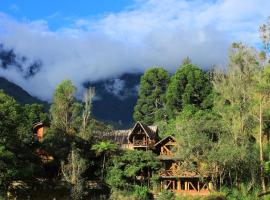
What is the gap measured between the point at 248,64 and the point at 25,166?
28.6 m

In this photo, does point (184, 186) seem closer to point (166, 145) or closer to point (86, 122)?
point (166, 145)

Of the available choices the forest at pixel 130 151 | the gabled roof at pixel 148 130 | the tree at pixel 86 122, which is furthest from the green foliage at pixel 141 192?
the gabled roof at pixel 148 130

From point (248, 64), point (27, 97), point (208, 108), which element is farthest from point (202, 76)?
point (27, 97)

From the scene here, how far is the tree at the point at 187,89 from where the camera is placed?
58.8m

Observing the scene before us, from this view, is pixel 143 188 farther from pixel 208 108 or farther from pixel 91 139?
pixel 208 108

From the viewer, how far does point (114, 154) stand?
4419cm

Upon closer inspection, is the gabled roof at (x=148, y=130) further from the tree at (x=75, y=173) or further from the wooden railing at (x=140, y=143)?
the tree at (x=75, y=173)

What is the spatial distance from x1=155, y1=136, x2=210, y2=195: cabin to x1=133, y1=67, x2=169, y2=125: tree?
23.5 m

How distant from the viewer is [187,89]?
59.2m

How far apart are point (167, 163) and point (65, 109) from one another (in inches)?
488

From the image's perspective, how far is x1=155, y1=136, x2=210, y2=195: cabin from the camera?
42938 mm

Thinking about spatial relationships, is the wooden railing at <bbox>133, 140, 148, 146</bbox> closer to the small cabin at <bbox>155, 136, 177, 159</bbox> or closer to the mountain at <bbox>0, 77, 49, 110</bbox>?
the small cabin at <bbox>155, 136, 177, 159</bbox>

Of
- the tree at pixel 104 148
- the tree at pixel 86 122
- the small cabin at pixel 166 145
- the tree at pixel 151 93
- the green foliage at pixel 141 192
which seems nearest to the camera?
the green foliage at pixel 141 192

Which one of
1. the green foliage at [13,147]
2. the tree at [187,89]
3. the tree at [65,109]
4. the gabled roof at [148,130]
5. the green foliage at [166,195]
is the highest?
the tree at [187,89]
